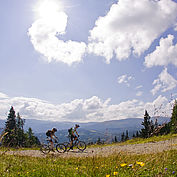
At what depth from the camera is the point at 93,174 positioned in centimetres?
342

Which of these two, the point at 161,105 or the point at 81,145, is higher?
the point at 161,105

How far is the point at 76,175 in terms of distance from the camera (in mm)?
3535

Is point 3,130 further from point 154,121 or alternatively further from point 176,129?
point 176,129

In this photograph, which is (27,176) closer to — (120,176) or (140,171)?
(120,176)

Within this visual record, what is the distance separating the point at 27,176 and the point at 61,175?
82 cm

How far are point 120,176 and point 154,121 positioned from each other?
54.2 inches

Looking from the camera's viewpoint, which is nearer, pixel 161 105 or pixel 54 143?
pixel 161 105

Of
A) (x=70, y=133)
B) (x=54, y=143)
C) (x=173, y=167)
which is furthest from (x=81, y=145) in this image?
(x=173, y=167)

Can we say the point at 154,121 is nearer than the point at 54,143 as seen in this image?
Yes

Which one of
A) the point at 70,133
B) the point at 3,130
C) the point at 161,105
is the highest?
the point at 161,105

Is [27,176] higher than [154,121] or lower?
lower

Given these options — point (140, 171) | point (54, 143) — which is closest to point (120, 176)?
point (140, 171)

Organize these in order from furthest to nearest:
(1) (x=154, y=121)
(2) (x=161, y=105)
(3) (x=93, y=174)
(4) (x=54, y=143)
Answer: (4) (x=54, y=143), (2) (x=161, y=105), (1) (x=154, y=121), (3) (x=93, y=174)

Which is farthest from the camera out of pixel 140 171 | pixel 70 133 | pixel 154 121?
pixel 70 133
